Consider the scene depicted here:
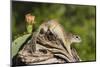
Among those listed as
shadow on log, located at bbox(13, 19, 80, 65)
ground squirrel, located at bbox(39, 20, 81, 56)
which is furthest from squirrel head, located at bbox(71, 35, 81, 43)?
shadow on log, located at bbox(13, 19, 80, 65)

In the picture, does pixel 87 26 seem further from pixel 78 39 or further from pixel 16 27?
pixel 16 27

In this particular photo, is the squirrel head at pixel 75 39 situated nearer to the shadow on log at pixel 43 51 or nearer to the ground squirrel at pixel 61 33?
the ground squirrel at pixel 61 33

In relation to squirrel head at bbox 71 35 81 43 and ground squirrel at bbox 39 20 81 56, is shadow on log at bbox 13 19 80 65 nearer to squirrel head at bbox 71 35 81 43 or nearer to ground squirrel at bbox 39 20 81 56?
ground squirrel at bbox 39 20 81 56

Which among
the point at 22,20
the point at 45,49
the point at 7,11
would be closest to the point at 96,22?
the point at 45,49

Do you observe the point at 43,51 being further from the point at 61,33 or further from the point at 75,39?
the point at 75,39

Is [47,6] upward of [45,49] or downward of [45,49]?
upward

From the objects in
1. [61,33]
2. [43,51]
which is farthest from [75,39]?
[43,51]
